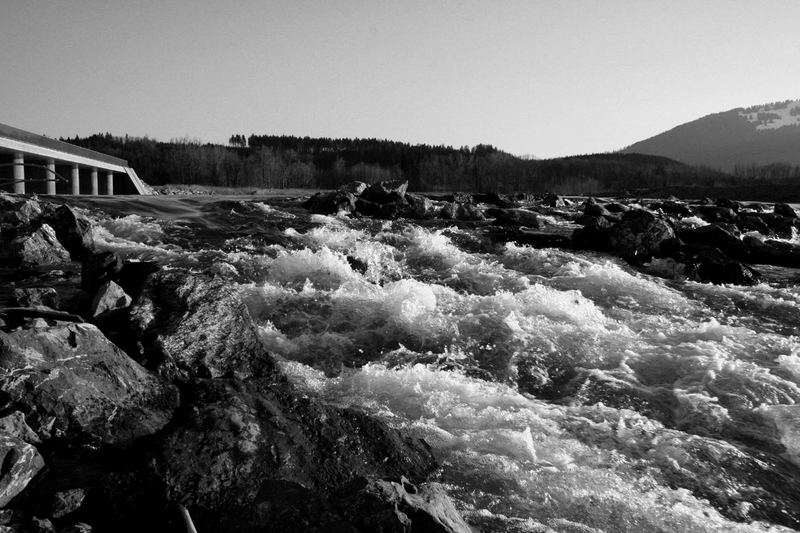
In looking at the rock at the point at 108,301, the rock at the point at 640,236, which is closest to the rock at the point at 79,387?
the rock at the point at 108,301

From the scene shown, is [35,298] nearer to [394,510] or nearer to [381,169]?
[394,510]

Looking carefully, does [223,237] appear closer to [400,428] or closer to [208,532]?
[400,428]

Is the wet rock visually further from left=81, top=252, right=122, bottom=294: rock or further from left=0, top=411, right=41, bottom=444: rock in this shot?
left=81, top=252, right=122, bottom=294: rock

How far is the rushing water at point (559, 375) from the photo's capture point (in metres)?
4.19

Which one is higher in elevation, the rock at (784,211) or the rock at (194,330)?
the rock at (784,211)

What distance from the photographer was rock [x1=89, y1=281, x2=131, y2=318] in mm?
5535

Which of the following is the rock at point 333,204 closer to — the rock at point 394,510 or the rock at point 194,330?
the rock at point 194,330

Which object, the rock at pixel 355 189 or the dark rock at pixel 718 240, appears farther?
the rock at pixel 355 189

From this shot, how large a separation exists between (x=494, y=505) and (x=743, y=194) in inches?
3016

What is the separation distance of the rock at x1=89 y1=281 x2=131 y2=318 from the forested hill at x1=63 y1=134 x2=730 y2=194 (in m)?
106

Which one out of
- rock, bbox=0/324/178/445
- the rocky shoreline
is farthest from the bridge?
rock, bbox=0/324/178/445

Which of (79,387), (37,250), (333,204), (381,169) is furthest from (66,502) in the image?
(381,169)

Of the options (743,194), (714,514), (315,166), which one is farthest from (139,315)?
(315,166)

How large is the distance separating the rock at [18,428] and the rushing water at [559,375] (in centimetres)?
276
